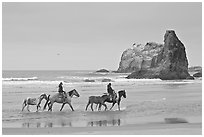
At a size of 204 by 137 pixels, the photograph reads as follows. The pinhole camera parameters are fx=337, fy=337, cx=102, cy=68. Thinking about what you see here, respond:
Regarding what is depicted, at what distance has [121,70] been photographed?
130 m

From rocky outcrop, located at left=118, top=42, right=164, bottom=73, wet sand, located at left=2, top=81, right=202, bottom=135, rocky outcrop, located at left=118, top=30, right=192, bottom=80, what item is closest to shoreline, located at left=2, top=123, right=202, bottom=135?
wet sand, located at left=2, top=81, right=202, bottom=135

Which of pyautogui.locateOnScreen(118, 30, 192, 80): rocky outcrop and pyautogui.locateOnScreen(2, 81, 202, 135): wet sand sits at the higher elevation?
pyautogui.locateOnScreen(118, 30, 192, 80): rocky outcrop

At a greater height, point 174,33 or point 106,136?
point 174,33

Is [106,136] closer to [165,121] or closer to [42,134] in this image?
[42,134]

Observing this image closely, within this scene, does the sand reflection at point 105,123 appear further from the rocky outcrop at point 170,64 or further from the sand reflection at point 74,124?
the rocky outcrop at point 170,64

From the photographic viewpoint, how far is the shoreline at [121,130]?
10961 millimetres

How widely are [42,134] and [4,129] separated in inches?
69.4

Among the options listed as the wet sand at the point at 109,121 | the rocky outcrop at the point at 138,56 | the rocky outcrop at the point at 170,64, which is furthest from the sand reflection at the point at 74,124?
the rocky outcrop at the point at 138,56

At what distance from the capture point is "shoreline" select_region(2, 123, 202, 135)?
36.0 feet

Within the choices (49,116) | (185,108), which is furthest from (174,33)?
(49,116)

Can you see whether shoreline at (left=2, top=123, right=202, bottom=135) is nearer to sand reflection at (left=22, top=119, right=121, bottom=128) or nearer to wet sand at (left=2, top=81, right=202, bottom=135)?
wet sand at (left=2, top=81, right=202, bottom=135)

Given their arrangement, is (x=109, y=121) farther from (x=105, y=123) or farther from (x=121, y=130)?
(x=121, y=130)

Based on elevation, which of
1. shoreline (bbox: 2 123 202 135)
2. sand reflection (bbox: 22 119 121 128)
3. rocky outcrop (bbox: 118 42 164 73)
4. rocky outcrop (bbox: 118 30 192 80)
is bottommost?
shoreline (bbox: 2 123 202 135)

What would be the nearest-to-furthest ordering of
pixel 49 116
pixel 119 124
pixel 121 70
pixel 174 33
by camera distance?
pixel 119 124 < pixel 49 116 < pixel 174 33 < pixel 121 70
